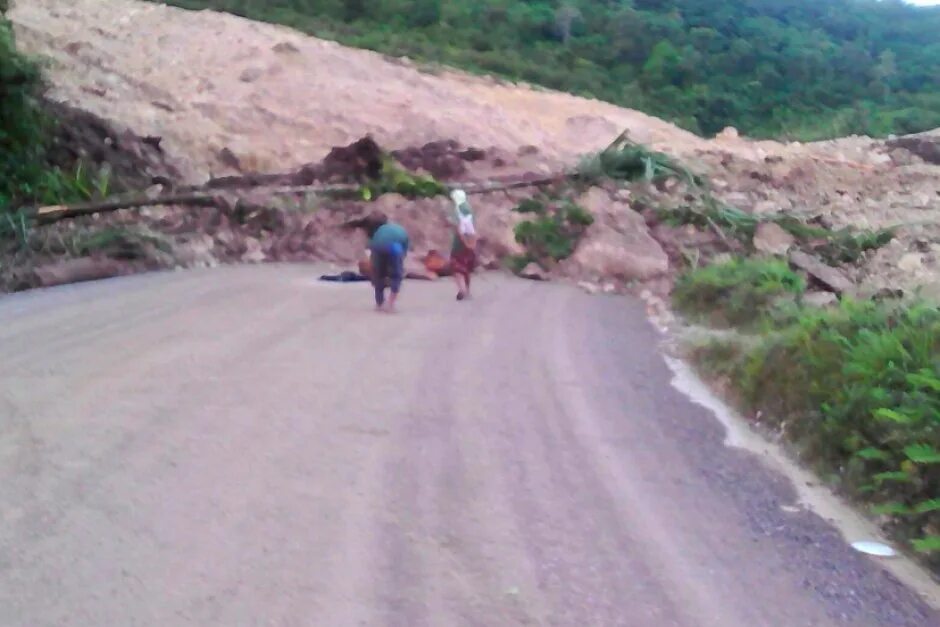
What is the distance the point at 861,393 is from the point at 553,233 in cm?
1199

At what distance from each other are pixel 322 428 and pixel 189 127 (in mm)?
18491

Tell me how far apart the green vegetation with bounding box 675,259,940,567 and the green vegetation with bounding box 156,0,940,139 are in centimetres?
3478

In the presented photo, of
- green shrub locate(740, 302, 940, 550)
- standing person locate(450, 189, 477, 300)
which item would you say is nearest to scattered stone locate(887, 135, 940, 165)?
standing person locate(450, 189, 477, 300)

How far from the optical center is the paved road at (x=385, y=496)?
18.6 ft

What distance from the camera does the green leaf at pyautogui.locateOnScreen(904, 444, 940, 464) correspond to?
685cm

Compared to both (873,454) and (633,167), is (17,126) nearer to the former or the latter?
(633,167)

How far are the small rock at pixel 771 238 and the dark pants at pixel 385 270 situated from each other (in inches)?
298

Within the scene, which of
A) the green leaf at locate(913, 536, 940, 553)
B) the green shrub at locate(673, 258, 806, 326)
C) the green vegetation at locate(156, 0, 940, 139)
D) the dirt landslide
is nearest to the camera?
the green leaf at locate(913, 536, 940, 553)

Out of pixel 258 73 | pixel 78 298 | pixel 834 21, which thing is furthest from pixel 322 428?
pixel 834 21

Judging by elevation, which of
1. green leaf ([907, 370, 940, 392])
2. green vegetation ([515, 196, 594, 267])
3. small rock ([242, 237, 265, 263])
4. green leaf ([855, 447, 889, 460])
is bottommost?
small rock ([242, 237, 265, 263])

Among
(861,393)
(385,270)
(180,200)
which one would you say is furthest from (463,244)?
(180,200)

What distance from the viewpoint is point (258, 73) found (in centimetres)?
2962

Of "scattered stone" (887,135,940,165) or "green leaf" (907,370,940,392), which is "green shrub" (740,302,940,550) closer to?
"green leaf" (907,370,940,392)

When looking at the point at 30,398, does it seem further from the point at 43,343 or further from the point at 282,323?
the point at 282,323
